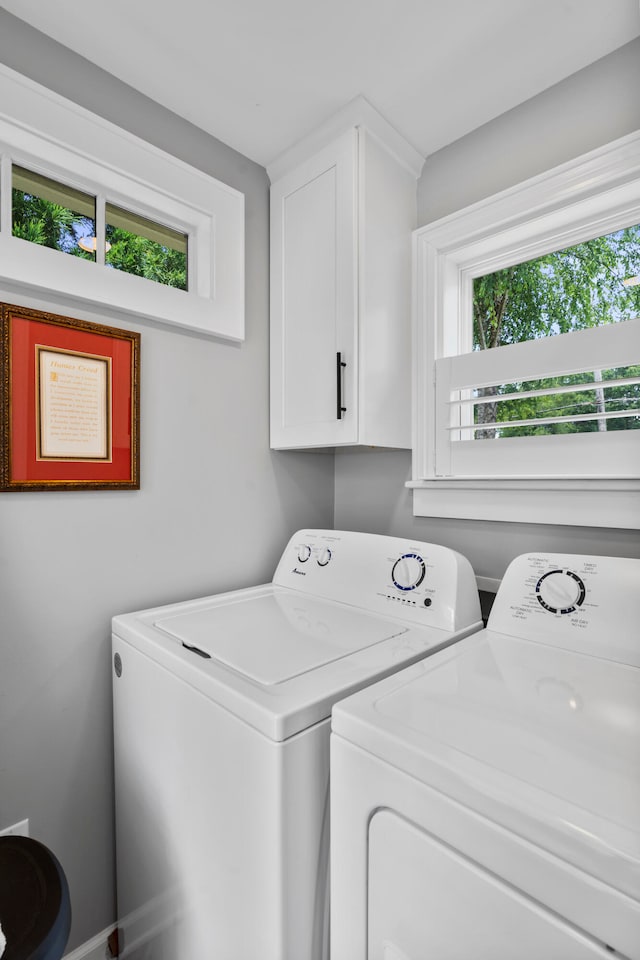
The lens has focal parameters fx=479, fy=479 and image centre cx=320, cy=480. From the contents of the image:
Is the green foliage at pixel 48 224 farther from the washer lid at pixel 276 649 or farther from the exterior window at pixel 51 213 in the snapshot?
the washer lid at pixel 276 649

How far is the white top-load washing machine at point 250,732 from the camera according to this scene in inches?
32.3

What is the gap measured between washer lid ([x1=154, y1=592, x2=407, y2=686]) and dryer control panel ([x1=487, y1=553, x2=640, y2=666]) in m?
0.28

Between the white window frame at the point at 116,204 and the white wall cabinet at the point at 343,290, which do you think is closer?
the white window frame at the point at 116,204

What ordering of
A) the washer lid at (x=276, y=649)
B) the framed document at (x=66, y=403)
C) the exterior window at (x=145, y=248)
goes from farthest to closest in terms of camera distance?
the exterior window at (x=145, y=248) < the framed document at (x=66, y=403) < the washer lid at (x=276, y=649)

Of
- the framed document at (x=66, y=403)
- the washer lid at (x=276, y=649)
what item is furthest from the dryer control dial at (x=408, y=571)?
the framed document at (x=66, y=403)

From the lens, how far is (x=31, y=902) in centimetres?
79

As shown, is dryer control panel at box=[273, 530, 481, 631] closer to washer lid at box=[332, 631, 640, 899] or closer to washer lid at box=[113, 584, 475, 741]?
washer lid at box=[113, 584, 475, 741]

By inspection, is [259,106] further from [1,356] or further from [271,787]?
[271,787]

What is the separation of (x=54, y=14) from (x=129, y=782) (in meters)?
1.92

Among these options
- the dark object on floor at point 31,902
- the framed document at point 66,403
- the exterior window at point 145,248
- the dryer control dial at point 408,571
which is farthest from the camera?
the exterior window at point 145,248

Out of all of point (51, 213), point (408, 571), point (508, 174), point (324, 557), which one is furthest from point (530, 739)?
point (51, 213)

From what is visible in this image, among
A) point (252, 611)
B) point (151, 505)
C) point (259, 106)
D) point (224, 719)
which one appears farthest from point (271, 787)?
point (259, 106)

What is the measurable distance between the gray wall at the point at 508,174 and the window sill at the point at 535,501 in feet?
0.14

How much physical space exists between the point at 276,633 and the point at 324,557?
42 cm
